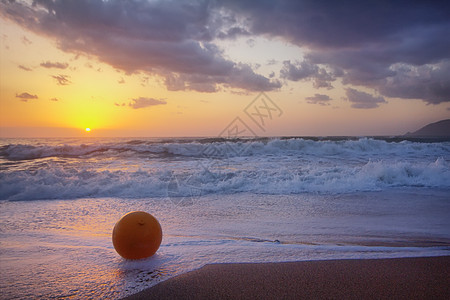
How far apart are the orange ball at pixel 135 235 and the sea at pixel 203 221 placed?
13 cm

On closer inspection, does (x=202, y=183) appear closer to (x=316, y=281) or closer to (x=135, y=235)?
(x=135, y=235)

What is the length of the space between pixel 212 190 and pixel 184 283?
20.2ft

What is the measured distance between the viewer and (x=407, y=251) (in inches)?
140

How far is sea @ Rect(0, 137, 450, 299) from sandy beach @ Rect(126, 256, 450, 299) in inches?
8.2

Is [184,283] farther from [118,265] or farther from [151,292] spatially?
[118,265]

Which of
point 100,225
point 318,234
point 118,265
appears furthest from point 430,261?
point 100,225

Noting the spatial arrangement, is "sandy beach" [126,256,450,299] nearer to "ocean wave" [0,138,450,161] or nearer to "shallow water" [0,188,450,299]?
"shallow water" [0,188,450,299]

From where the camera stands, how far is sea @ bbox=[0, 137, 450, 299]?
2.98 m

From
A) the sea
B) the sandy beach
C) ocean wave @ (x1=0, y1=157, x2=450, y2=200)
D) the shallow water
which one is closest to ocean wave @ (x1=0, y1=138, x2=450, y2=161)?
ocean wave @ (x1=0, y1=157, x2=450, y2=200)

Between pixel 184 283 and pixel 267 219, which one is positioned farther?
pixel 267 219

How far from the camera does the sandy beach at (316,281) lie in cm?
243

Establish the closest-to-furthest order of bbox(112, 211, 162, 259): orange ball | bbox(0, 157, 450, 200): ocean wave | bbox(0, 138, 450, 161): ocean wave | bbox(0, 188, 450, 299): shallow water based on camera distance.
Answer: bbox(0, 188, 450, 299): shallow water < bbox(112, 211, 162, 259): orange ball < bbox(0, 157, 450, 200): ocean wave < bbox(0, 138, 450, 161): ocean wave

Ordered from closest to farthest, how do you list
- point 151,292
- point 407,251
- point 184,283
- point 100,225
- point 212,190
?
1. point 151,292
2. point 184,283
3. point 407,251
4. point 100,225
5. point 212,190

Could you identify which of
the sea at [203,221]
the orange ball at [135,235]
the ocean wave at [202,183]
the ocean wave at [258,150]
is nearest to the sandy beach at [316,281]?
the sea at [203,221]
